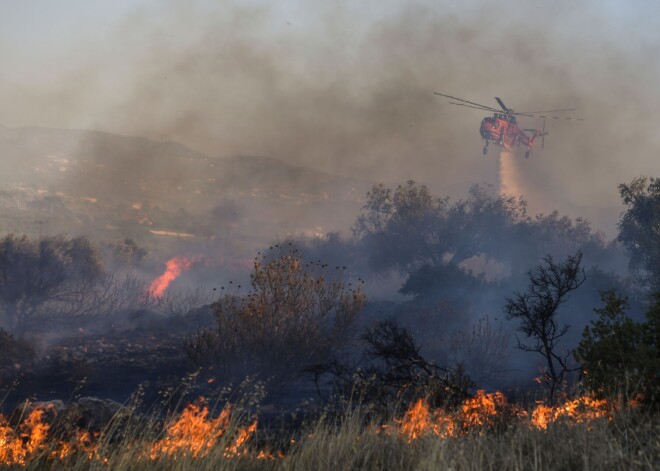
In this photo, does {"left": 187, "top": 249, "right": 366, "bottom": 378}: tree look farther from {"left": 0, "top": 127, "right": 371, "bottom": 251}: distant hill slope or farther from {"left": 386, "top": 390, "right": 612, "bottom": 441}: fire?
{"left": 0, "top": 127, "right": 371, "bottom": 251}: distant hill slope

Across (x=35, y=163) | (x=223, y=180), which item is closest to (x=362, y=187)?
(x=223, y=180)

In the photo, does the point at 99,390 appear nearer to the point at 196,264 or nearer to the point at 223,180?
the point at 196,264

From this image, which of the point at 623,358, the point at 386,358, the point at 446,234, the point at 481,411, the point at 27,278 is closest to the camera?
the point at 623,358

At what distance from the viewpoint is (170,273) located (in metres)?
59.4

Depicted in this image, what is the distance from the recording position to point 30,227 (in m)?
65.4

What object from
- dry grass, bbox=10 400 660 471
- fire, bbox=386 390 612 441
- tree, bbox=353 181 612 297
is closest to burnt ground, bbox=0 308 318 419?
fire, bbox=386 390 612 441

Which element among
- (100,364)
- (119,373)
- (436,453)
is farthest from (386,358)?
(100,364)

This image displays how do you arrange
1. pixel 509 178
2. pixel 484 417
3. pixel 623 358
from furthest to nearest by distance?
pixel 509 178, pixel 484 417, pixel 623 358

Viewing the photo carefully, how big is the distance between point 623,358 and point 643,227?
27280 mm

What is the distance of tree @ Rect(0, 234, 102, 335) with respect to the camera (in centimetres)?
3059

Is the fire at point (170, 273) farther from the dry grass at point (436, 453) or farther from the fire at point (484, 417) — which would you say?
the dry grass at point (436, 453)

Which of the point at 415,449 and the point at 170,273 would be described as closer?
the point at 415,449

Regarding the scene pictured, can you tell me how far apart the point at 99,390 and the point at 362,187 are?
16033 centimetres

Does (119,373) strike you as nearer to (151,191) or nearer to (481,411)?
(481,411)
